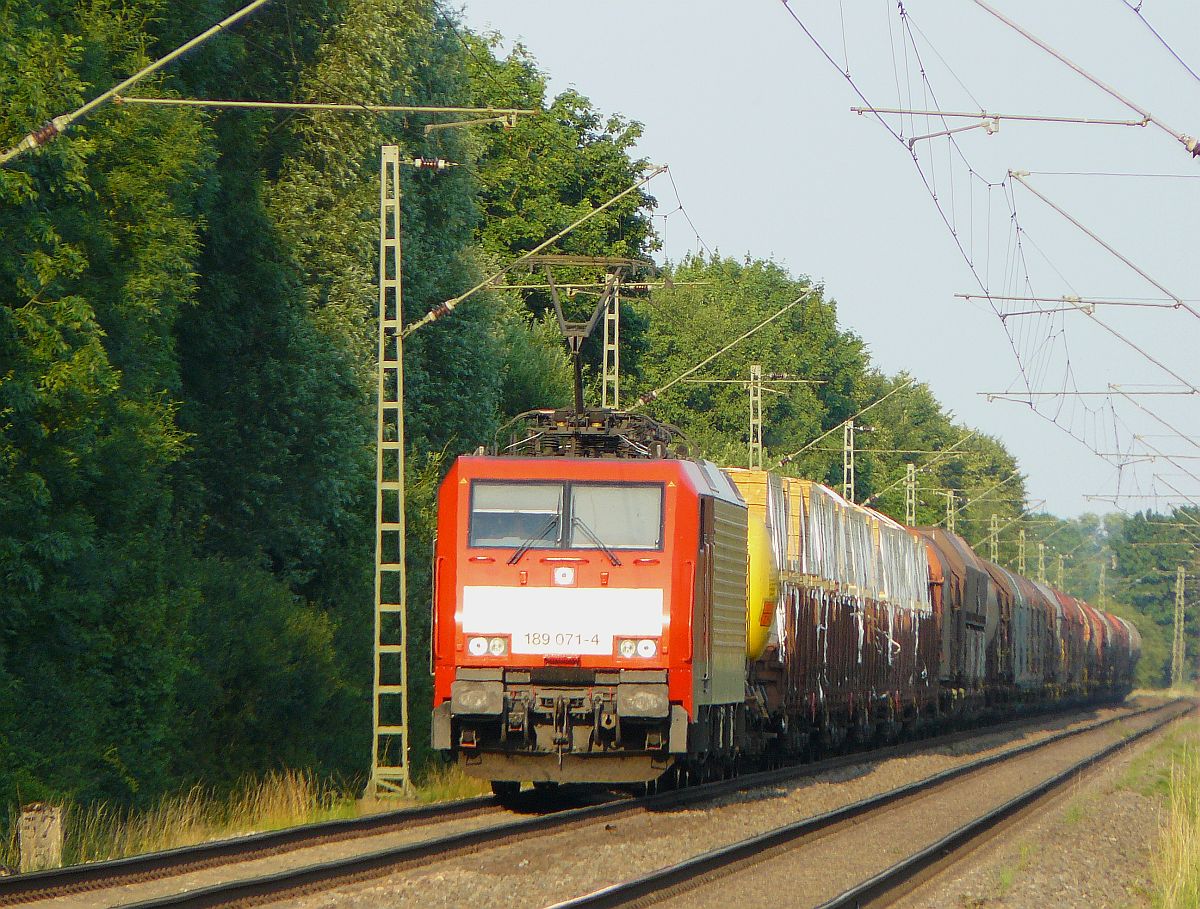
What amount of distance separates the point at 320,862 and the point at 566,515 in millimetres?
4529

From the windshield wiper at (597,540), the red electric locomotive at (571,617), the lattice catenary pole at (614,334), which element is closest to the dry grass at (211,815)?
the red electric locomotive at (571,617)

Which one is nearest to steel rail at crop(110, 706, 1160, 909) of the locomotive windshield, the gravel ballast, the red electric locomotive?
the gravel ballast

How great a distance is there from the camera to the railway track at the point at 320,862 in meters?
11.6

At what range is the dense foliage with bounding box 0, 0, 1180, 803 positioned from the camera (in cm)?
1891

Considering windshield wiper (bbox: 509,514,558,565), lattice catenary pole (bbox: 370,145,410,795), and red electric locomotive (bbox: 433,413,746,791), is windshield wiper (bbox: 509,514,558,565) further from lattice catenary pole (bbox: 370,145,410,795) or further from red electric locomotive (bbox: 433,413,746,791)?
lattice catenary pole (bbox: 370,145,410,795)

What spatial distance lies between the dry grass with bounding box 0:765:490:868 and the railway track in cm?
141

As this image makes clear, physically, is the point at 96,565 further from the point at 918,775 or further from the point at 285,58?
the point at 285,58

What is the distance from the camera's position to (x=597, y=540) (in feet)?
55.7

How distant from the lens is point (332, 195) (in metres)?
32.5

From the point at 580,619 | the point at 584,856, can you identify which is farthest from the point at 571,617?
the point at 584,856

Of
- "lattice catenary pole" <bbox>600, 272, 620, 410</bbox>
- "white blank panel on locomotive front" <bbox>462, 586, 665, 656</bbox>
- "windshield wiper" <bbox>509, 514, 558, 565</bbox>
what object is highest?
"lattice catenary pole" <bbox>600, 272, 620, 410</bbox>

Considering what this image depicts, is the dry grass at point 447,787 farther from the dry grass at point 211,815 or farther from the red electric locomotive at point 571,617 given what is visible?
the red electric locomotive at point 571,617

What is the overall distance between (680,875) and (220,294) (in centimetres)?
1928

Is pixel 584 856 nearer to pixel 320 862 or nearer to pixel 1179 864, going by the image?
pixel 320 862
